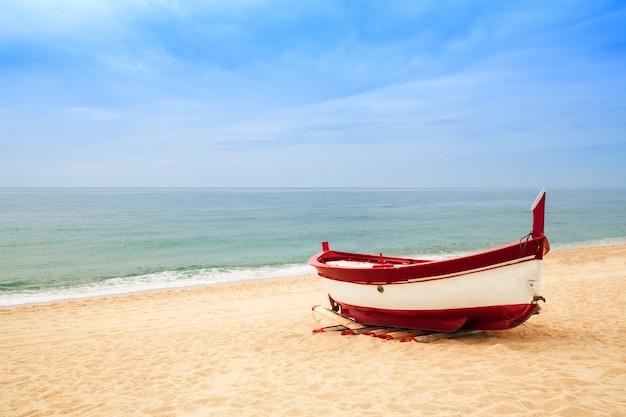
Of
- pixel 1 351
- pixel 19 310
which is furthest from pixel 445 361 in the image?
pixel 19 310

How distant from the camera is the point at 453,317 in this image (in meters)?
6.27

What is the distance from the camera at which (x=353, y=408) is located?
414 cm

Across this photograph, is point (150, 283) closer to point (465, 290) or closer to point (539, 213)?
point (465, 290)

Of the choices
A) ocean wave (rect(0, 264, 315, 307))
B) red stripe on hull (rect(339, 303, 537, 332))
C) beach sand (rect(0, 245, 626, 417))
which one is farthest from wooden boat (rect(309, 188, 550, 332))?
ocean wave (rect(0, 264, 315, 307))

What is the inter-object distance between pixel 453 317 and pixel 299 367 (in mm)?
2571

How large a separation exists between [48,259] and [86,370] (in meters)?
17.8

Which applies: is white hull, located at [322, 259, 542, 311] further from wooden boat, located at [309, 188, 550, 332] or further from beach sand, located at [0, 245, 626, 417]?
beach sand, located at [0, 245, 626, 417]

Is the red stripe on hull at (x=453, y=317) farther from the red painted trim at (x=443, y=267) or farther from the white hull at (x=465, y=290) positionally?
the red painted trim at (x=443, y=267)

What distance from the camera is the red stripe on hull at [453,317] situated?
574cm

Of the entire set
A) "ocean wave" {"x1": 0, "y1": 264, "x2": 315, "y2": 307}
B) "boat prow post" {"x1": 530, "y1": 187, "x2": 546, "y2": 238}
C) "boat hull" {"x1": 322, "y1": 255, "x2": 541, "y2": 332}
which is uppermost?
"boat prow post" {"x1": 530, "y1": 187, "x2": 546, "y2": 238}

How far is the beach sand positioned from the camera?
13.7 ft

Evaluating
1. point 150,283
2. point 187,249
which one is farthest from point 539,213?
point 187,249

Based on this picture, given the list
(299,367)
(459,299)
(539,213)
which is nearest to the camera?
(539,213)

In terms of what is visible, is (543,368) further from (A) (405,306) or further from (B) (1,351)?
(B) (1,351)
